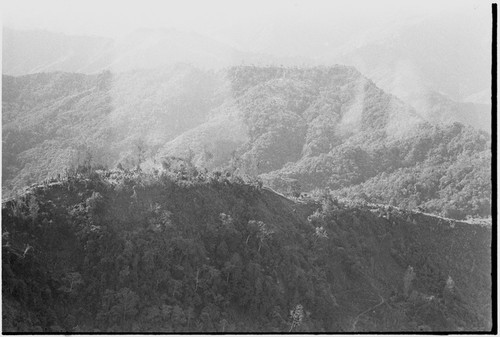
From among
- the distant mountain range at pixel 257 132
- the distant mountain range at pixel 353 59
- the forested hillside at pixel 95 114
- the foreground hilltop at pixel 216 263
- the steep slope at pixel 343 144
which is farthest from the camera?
the distant mountain range at pixel 353 59

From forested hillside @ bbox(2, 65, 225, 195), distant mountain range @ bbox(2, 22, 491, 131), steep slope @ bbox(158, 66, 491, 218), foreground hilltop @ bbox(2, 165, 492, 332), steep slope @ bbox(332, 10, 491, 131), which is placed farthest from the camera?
steep slope @ bbox(332, 10, 491, 131)

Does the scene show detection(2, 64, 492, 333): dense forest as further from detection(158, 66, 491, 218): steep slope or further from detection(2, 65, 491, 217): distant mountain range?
detection(2, 65, 491, 217): distant mountain range

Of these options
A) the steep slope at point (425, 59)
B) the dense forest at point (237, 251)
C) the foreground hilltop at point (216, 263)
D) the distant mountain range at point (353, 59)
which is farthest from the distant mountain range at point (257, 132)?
the steep slope at point (425, 59)

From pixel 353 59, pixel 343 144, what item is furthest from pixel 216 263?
pixel 353 59

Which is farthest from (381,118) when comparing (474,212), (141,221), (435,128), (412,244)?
(141,221)

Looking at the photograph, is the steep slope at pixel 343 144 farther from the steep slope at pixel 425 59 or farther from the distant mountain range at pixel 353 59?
the steep slope at pixel 425 59

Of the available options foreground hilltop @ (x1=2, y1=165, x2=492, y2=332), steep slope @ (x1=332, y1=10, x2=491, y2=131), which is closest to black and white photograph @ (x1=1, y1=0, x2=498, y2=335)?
foreground hilltop @ (x1=2, y1=165, x2=492, y2=332)
